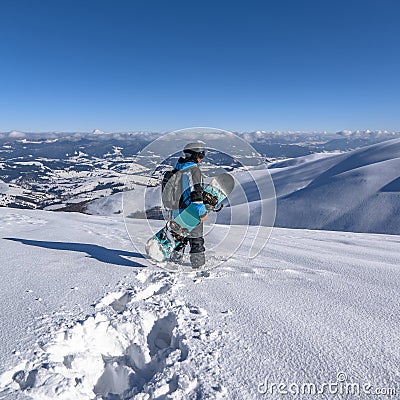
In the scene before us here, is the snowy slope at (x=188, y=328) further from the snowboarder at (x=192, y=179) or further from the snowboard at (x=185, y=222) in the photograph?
the snowboarder at (x=192, y=179)

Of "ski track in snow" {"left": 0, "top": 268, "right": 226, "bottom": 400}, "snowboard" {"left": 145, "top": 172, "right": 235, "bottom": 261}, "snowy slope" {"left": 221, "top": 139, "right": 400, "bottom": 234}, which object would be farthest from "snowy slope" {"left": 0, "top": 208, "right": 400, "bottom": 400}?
"snowy slope" {"left": 221, "top": 139, "right": 400, "bottom": 234}

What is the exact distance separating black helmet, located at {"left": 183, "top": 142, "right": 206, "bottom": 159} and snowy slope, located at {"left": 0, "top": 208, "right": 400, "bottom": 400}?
213 centimetres

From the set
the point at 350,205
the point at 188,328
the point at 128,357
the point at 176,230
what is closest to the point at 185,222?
the point at 176,230

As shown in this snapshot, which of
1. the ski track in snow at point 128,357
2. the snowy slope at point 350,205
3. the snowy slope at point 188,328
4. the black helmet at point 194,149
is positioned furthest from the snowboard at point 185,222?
the snowy slope at point 350,205

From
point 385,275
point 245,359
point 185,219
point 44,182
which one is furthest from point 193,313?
point 44,182

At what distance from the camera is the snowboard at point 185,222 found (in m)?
5.19

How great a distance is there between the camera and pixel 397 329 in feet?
10.3

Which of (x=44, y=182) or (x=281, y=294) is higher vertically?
(x=281, y=294)

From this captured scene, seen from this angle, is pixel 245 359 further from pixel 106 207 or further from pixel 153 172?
pixel 106 207

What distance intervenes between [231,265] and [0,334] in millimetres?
3844

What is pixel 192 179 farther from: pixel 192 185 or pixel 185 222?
pixel 185 222

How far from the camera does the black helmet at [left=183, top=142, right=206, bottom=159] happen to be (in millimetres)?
5102

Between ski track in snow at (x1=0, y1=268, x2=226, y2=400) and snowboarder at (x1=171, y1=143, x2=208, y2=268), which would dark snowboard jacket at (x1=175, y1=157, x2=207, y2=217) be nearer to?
snowboarder at (x1=171, y1=143, x2=208, y2=268)

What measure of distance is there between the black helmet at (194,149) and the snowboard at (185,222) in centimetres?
54
